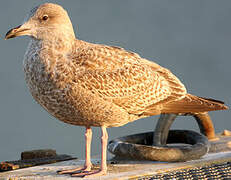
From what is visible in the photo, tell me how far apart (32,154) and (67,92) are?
1.18m

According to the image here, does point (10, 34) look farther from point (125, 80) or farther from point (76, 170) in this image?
point (76, 170)

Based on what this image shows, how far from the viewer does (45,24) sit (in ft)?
11.8

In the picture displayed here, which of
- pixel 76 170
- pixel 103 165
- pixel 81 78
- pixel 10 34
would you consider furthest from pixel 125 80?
pixel 10 34

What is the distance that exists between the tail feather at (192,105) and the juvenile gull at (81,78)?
157 millimetres

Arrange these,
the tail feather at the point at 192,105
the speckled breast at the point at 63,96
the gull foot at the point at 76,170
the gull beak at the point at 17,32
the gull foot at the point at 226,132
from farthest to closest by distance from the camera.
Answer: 1. the gull foot at the point at 226,132
2. the tail feather at the point at 192,105
3. the gull foot at the point at 76,170
4. the gull beak at the point at 17,32
5. the speckled breast at the point at 63,96

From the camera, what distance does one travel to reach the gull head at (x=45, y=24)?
11.7 ft

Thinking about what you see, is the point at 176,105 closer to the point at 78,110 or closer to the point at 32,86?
the point at 78,110

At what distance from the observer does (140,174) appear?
347 centimetres

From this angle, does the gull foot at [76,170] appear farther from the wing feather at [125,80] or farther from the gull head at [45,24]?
the gull head at [45,24]

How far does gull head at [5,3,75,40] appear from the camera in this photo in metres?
3.58

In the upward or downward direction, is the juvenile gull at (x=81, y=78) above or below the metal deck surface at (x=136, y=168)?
above

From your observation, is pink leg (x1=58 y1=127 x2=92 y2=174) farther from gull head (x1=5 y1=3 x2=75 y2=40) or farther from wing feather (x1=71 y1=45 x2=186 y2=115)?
gull head (x1=5 y1=3 x2=75 y2=40)

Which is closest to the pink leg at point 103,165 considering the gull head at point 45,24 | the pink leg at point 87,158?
the pink leg at point 87,158

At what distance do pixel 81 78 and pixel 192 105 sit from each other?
100cm
